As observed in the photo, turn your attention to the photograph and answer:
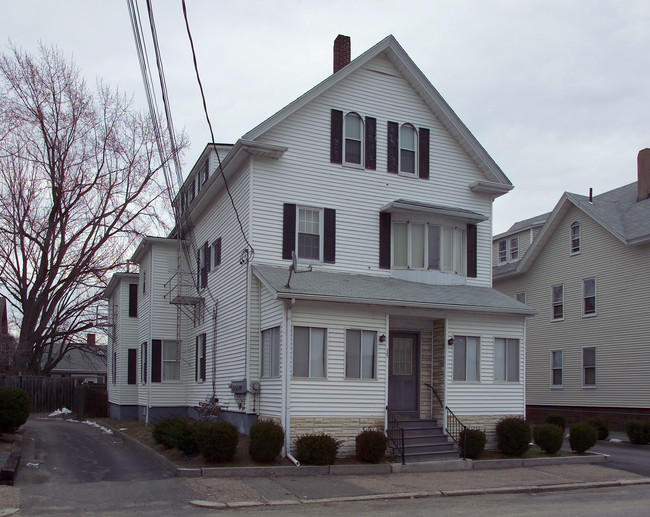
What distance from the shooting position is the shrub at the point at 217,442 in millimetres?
14297

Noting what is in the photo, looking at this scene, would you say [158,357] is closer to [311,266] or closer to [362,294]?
[311,266]

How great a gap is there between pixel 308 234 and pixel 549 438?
815 centimetres

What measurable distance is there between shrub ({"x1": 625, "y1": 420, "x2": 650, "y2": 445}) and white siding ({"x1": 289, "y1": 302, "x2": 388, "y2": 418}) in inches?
385

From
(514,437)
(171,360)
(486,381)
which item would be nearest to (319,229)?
(486,381)

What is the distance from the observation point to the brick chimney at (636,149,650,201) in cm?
2934

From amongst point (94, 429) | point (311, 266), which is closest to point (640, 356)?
point (311, 266)

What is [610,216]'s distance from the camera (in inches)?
1163

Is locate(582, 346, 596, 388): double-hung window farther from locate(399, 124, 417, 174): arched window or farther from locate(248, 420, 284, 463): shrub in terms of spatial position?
locate(248, 420, 284, 463): shrub

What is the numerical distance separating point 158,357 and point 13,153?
12.5m

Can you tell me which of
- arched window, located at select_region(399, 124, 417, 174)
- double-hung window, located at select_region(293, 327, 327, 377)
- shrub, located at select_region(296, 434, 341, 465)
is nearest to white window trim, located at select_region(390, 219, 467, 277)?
arched window, located at select_region(399, 124, 417, 174)

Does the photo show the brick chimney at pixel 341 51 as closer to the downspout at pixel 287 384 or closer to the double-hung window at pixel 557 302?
the downspout at pixel 287 384

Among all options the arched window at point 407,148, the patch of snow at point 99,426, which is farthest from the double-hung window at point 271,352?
the patch of snow at point 99,426

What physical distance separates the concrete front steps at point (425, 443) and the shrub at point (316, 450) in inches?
81.8

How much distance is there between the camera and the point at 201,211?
78.5ft
